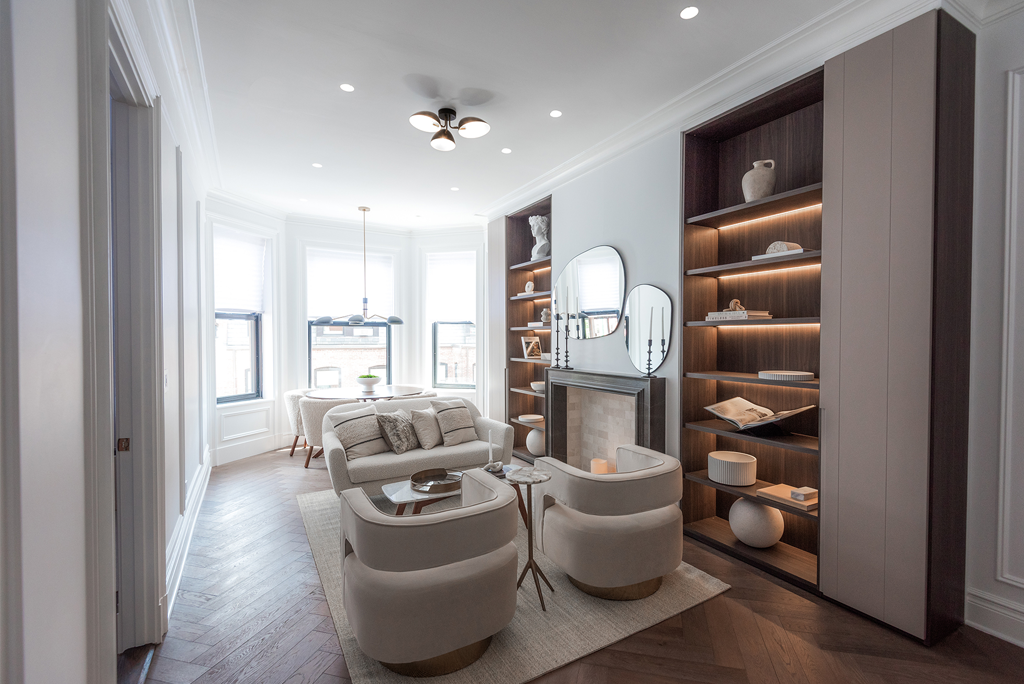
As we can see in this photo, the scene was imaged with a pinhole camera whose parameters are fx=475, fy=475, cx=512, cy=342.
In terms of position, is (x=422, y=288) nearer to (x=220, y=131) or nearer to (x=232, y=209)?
(x=232, y=209)

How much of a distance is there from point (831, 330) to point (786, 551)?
1.43 meters

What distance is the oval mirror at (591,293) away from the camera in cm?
392

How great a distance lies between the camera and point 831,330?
246 centimetres

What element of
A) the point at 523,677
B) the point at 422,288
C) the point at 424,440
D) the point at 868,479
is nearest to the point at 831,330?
the point at 868,479

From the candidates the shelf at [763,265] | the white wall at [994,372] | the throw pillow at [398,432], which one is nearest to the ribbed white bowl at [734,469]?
the white wall at [994,372]

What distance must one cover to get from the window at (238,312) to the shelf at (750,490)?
490 centimetres

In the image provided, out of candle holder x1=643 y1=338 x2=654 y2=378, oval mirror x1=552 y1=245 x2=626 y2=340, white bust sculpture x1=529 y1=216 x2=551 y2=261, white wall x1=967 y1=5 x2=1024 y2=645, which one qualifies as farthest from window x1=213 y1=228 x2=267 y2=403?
white wall x1=967 y1=5 x2=1024 y2=645

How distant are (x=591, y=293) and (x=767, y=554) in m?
2.30

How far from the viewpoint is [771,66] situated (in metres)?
2.73

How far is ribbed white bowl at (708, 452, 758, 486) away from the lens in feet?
9.73

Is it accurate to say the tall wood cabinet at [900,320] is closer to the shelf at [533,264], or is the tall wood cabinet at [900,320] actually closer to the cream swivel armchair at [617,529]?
the cream swivel armchair at [617,529]

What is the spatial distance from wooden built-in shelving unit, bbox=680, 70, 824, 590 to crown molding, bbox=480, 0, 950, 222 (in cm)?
9

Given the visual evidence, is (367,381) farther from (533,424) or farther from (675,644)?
(675,644)

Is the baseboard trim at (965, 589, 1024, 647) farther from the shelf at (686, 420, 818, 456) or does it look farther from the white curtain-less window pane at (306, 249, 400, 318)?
the white curtain-less window pane at (306, 249, 400, 318)
